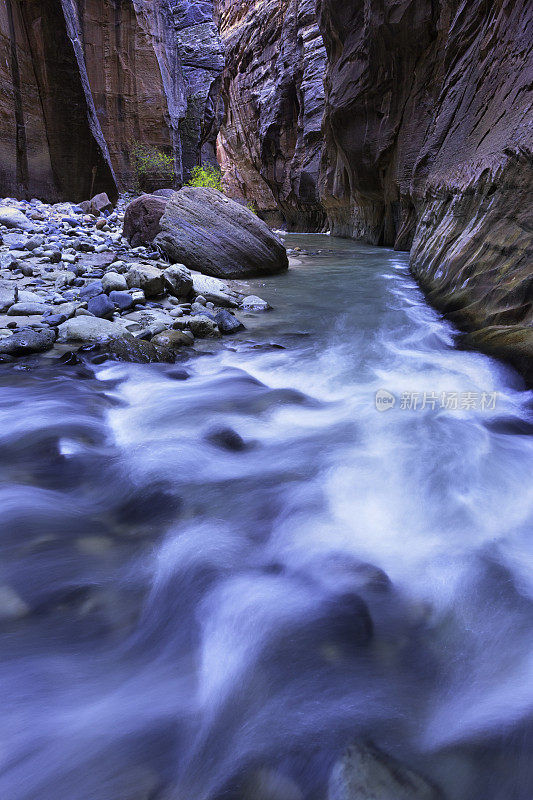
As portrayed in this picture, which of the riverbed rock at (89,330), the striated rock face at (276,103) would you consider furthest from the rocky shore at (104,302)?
the striated rock face at (276,103)

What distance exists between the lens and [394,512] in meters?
1.89

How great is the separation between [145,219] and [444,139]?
520 cm

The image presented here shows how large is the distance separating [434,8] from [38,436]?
491 inches

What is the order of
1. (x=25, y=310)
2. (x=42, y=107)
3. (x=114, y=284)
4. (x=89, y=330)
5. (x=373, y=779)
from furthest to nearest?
(x=42, y=107) < (x=114, y=284) < (x=25, y=310) < (x=89, y=330) < (x=373, y=779)

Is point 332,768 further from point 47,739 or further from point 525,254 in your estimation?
point 525,254

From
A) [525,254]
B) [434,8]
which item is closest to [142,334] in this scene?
[525,254]

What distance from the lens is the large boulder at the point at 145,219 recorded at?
724cm

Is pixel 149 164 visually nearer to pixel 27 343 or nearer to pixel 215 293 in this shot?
pixel 215 293

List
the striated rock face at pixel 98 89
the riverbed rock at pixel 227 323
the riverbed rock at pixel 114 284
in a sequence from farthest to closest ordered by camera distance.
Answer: the striated rock face at pixel 98 89
the riverbed rock at pixel 114 284
the riverbed rock at pixel 227 323

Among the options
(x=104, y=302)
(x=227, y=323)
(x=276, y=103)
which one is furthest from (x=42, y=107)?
(x=276, y=103)

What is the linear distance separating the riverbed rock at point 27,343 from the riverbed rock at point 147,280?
1.54m

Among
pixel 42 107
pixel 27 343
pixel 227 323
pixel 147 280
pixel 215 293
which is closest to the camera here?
pixel 27 343

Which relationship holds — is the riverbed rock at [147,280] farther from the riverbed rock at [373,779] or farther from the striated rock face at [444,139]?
the riverbed rock at [373,779]

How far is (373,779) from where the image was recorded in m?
0.92
